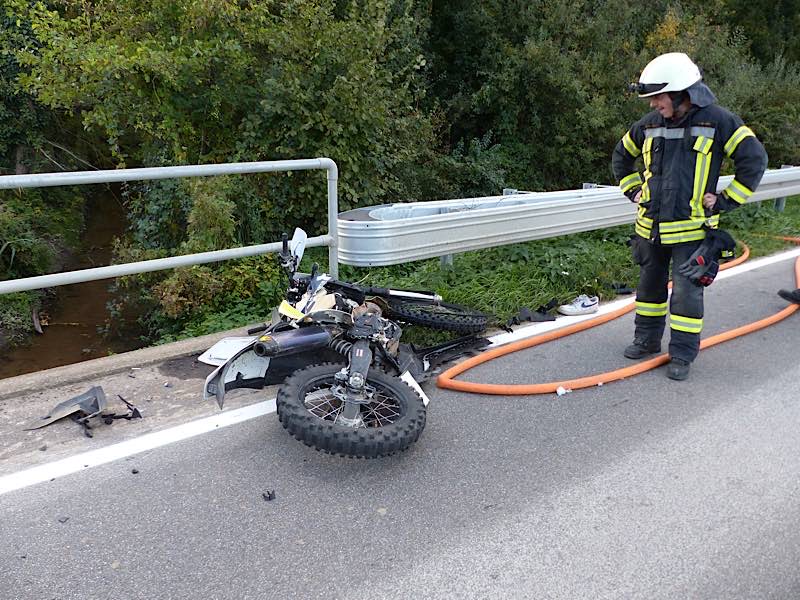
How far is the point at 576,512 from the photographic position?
312cm

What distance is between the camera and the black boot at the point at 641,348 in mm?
4988

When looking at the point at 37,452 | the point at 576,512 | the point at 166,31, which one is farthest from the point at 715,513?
the point at 166,31

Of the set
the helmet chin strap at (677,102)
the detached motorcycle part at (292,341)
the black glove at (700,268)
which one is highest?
the helmet chin strap at (677,102)

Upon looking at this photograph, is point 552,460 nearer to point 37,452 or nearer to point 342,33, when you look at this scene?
point 37,452

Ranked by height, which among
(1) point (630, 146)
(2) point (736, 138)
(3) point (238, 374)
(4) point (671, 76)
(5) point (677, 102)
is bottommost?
(3) point (238, 374)

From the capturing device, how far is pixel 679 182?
4531 millimetres

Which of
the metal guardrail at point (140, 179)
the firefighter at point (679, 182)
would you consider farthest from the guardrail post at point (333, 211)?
the firefighter at point (679, 182)

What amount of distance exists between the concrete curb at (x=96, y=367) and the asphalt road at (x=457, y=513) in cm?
113

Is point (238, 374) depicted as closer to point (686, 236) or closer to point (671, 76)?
point (686, 236)

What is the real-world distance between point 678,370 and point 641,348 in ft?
1.34

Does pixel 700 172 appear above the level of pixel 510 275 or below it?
above

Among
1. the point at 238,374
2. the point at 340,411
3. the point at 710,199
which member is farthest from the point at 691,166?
the point at 238,374

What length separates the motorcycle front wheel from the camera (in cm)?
330

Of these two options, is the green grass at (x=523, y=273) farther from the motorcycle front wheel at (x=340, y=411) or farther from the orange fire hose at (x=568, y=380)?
the motorcycle front wheel at (x=340, y=411)
